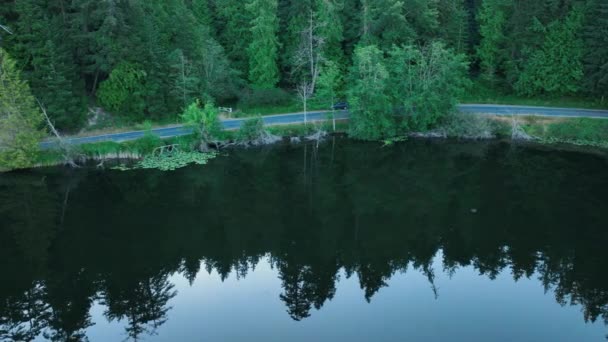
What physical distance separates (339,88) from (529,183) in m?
25.2

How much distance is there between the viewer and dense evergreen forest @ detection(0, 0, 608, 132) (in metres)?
48.8

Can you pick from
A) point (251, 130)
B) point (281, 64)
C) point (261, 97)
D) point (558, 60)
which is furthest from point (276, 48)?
point (558, 60)

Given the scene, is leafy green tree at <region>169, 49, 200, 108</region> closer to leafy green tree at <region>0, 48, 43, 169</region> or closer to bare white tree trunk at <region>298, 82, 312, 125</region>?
bare white tree trunk at <region>298, 82, 312, 125</region>

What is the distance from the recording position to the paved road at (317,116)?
4884 centimetres

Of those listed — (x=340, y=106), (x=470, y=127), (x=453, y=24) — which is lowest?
(x=470, y=127)

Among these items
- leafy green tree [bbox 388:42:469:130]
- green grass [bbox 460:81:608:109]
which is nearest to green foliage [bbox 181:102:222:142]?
leafy green tree [bbox 388:42:469:130]

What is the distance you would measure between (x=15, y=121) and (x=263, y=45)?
27.1 meters

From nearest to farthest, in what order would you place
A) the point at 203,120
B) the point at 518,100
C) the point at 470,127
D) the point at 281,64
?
the point at 203,120, the point at 470,127, the point at 518,100, the point at 281,64

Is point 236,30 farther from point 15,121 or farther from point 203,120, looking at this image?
point 15,121

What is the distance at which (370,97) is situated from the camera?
5097 centimetres

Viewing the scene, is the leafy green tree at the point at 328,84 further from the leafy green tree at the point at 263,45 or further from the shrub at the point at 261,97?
the leafy green tree at the point at 263,45

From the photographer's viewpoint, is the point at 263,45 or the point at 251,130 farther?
the point at 263,45

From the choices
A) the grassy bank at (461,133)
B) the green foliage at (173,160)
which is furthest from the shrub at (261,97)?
the green foliage at (173,160)

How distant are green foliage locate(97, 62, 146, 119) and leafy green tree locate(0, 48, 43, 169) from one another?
756cm
